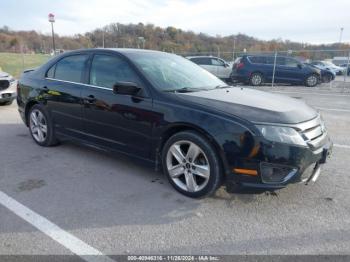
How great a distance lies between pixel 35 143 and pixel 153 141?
111 inches

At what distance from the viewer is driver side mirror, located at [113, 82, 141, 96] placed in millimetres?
3484

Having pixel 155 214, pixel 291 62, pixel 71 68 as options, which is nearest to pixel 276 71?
pixel 291 62

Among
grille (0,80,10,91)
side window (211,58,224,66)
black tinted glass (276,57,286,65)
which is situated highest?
black tinted glass (276,57,286,65)

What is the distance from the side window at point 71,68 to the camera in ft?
14.5

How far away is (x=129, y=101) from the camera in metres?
3.71

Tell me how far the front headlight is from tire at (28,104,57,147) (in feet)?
11.3

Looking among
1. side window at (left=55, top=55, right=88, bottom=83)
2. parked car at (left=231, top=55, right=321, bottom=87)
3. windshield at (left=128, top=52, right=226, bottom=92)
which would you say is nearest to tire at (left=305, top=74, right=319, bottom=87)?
parked car at (left=231, top=55, right=321, bottom=87)

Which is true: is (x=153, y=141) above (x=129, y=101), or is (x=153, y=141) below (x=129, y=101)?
below

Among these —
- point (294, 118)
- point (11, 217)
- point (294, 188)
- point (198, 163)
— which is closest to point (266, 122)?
point (294, 118)

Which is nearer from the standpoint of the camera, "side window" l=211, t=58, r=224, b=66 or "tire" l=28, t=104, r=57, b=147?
"tire" l=28, t=104, r=57, b=147

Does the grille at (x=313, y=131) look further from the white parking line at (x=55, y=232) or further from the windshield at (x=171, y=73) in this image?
the white parking line at (x=55, y=232)

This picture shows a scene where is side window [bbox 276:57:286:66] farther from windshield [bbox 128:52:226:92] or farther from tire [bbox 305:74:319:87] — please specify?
windshield [bbox 128:52:226:92]

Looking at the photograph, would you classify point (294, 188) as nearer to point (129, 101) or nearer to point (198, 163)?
point (198, 163)

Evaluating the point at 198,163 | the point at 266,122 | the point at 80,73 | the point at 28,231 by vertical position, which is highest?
the point at 80,73
